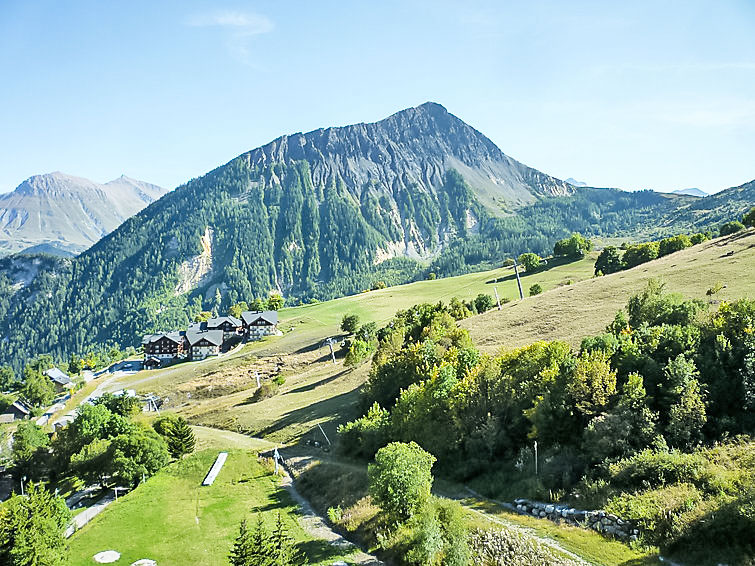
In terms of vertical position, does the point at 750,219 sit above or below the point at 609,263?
above

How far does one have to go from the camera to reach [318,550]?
2955 centimetres

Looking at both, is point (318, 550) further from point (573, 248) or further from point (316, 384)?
point (573, 248)

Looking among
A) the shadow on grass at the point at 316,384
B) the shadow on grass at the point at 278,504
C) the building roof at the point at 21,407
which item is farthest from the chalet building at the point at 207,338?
the shadow on grass at the point at 278,504

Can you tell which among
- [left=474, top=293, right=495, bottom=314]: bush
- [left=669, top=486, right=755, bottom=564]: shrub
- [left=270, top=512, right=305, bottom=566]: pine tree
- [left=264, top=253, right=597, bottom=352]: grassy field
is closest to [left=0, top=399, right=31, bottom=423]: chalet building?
[left=264, top=253, right=597, bottom=352]: grassy field

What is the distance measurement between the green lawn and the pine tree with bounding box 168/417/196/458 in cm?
191

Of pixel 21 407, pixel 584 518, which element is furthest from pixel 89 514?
pixel 21 407

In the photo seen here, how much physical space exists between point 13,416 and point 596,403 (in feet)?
488

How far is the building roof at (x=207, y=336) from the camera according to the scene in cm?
15412

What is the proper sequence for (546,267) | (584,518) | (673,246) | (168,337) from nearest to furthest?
(584,518)
(673,246)
(546,267)
(168,337)

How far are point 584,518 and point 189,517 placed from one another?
2818cm

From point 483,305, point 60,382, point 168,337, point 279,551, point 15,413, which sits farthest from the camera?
point 168,337

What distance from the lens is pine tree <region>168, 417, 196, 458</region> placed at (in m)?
51.6

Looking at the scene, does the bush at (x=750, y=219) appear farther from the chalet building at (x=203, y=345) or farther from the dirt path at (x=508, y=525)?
the chalet building at (x=203, y=345)

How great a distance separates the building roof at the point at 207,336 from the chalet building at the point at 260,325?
860 cm
